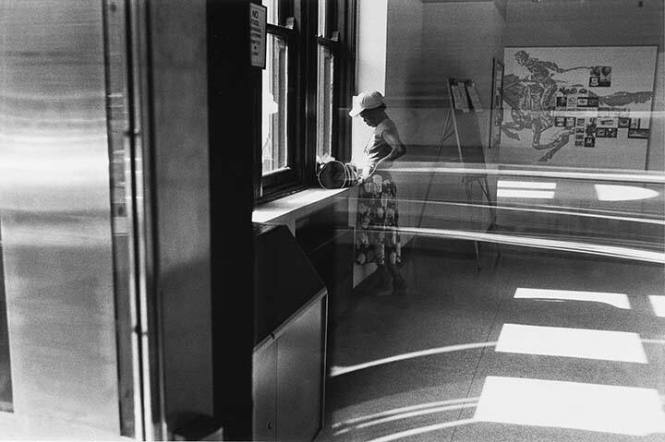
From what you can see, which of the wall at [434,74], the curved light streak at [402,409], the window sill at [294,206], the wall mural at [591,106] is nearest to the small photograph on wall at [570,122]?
the wall mural at [591,106]

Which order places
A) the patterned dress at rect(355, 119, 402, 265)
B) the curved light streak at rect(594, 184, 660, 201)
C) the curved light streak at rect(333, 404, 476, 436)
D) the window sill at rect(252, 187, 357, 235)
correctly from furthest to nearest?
the curved light streak at rect(594, 184, 660, 201)
the patterned dress at rect(355, 119, 402, 265)
the window sill at rect(252, 187, 357, 235)
the curved light streak at rect(333, 404, 476, 436)

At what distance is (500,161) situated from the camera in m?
5.84

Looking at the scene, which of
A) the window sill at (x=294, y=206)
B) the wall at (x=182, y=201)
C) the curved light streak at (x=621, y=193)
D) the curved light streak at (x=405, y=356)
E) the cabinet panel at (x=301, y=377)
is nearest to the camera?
the wall at (x=182, y=201)

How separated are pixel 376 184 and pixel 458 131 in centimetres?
148

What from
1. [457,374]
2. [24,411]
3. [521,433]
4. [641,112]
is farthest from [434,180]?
[24,411]

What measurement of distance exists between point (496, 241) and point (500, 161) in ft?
2.22

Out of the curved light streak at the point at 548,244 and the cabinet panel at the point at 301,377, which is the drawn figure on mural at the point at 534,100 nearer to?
the curved light streak at the point at 548,244

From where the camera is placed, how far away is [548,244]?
226 inches

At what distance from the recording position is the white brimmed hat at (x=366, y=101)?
173 inches

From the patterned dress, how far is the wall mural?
1668 millimetres

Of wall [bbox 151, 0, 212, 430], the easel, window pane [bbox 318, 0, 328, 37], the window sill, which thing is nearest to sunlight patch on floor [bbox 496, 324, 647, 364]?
the window sill

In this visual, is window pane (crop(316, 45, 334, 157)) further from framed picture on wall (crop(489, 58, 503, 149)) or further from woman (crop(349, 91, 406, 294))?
framed picture on wall (crop(489, 58, 503, 149))

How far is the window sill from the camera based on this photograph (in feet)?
10.2

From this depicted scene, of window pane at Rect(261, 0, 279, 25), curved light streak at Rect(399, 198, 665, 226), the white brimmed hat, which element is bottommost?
curved light streak at Rect(399, 198, 665, 226)
